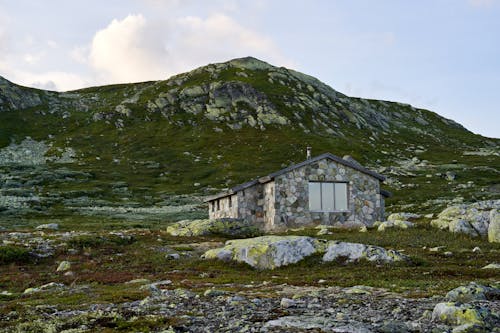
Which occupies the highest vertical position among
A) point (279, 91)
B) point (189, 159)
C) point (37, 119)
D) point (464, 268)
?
point (279, 91)

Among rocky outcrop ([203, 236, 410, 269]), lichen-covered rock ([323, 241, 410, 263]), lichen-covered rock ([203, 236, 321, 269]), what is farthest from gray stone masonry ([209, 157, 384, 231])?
lichen-covered rock ([323, 241, 410, 263])

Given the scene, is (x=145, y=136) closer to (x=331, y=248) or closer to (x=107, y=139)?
(x=107, y=139)

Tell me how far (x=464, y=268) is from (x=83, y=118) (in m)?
159

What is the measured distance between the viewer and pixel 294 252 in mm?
24000

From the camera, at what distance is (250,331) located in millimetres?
10477

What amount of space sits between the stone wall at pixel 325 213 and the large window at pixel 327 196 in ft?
1.46

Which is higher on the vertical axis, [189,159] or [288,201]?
[189,159]

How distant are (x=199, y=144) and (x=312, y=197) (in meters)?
95.2

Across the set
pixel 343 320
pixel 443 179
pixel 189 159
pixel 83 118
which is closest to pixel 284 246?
pixel 343 320

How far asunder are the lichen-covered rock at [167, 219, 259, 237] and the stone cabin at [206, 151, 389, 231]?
21.1ft

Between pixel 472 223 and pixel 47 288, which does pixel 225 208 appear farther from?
pixel 47 288

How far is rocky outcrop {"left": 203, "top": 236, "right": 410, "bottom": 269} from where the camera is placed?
76.0 feet

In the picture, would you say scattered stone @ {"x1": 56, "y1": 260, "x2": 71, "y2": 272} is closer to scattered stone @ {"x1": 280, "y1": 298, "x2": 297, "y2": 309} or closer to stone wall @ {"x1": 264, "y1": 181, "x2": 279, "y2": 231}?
scattered stone @ {"x1": 280, "y1": 298, "x2": 297, "y2": 309}

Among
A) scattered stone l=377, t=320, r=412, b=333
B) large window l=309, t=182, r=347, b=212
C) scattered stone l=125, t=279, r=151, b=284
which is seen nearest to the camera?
scattered stone l=377, t=320, r=412, b=333
